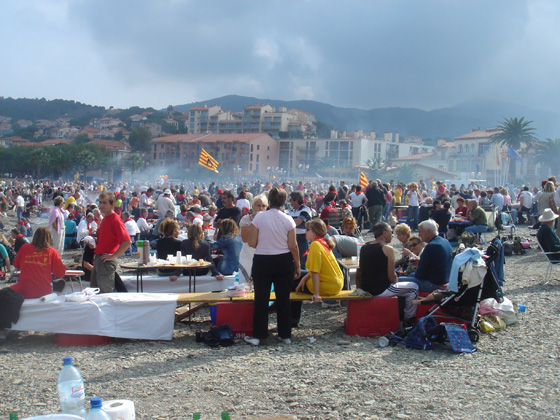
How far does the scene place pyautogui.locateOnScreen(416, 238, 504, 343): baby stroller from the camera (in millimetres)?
5641

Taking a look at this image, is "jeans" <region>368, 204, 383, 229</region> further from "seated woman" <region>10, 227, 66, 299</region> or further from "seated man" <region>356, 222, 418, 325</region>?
"seated woman" <region>10, 227, 66, 299</region>

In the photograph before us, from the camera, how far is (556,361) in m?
4.97

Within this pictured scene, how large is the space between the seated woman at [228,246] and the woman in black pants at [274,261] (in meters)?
2.29

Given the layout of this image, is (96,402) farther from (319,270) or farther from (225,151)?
(225,151)

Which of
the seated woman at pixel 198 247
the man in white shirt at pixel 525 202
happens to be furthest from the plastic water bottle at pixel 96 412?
the man in white shirt at pixel 525 202

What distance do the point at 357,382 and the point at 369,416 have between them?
2.15 ft

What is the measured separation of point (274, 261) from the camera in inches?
217

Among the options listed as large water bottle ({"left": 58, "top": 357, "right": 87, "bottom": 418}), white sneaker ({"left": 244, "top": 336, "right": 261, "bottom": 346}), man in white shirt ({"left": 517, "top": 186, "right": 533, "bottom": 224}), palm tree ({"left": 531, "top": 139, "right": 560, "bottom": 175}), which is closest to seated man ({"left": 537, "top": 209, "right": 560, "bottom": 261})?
white sneaker ({"left": 244, "top": 336, "right": 261, "bottom": 346})

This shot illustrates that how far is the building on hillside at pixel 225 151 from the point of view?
91.9m

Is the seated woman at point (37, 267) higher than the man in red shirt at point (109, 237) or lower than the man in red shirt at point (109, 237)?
lower

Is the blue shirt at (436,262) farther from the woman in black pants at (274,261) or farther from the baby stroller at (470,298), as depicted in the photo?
the woman in black pants at (274,261)

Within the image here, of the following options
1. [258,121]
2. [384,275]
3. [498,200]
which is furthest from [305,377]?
[258,121]

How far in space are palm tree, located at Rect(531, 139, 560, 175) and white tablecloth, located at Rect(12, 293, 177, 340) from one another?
227ft

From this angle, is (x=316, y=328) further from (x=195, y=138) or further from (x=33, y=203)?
(x=195, y=138)
